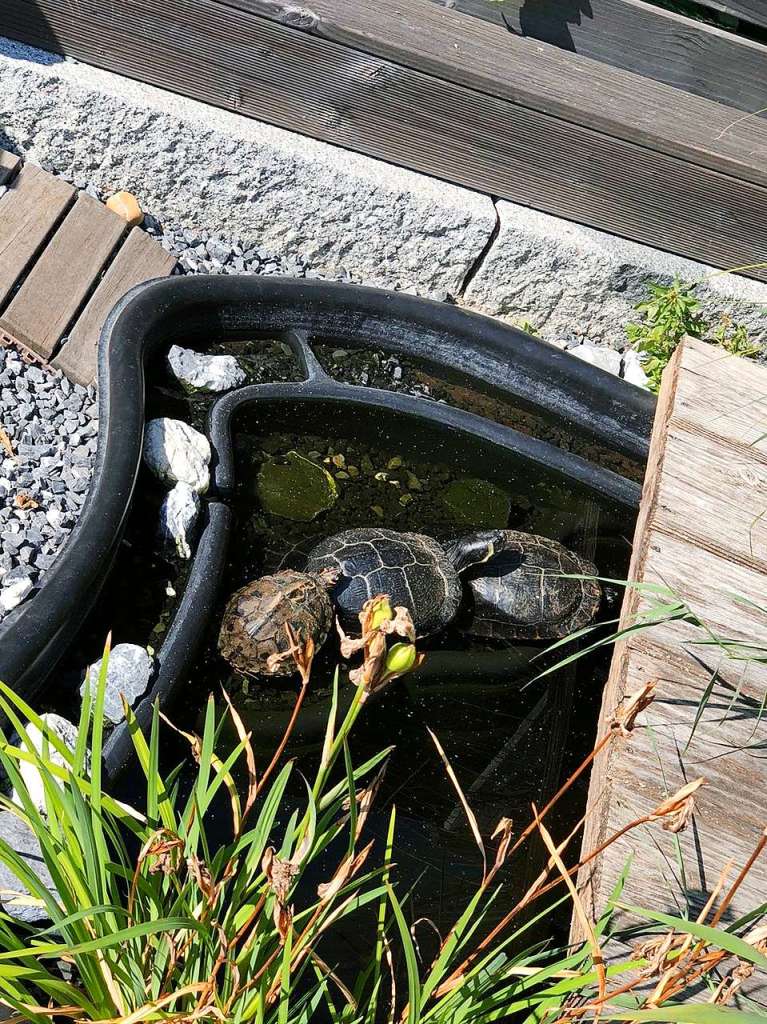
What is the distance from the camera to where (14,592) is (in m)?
2.04

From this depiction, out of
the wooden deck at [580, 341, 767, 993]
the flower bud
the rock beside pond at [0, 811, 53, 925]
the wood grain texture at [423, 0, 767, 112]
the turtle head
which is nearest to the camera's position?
the flower bud

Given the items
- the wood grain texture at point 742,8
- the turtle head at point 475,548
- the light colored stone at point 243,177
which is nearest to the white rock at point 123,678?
the turtle head at point 475,548

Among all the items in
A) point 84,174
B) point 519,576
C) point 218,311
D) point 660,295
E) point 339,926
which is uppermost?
point 84,174

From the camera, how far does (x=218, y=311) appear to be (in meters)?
2.61

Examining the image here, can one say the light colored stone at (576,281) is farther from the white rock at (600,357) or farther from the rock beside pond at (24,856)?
the rock beside pond at (24,856)

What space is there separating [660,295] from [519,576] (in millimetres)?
1285

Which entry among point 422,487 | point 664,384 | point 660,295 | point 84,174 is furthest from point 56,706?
point 660,295

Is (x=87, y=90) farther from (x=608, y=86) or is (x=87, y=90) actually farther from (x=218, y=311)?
(x=608, y=86)

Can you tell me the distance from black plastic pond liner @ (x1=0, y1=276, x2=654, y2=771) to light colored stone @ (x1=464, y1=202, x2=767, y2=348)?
598mm

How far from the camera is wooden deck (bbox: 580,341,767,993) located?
1153 millimetres

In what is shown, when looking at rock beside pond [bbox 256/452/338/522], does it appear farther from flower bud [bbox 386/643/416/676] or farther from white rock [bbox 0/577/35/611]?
flower bud [bbox 386/643/416/676]

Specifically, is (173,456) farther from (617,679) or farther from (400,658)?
(400,658)

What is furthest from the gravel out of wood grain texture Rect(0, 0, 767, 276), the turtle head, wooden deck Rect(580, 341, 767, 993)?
wooden deck Rect(580, 341, 767, 993)

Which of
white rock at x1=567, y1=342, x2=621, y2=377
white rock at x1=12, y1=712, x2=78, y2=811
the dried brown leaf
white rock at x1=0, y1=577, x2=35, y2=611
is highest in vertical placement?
the dried brown leaf
